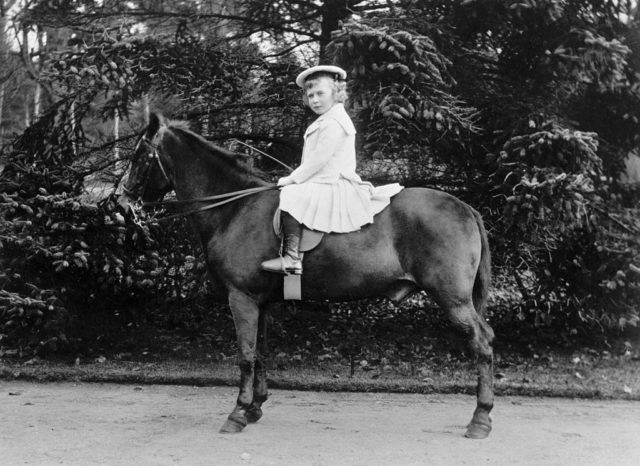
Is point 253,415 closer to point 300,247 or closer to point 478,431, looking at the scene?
point 300,247

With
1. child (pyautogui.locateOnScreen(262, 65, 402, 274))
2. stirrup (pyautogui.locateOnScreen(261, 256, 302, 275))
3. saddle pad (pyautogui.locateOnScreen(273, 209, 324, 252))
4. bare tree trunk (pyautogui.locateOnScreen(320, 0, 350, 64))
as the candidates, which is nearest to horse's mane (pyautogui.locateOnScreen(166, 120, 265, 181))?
child (pyautogui.locateOnScreen(262, 65, 402, 274))

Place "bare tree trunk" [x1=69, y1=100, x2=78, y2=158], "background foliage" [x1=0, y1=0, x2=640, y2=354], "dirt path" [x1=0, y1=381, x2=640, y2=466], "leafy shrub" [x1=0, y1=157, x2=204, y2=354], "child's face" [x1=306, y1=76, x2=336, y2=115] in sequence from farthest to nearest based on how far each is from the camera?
"bare tree trunk" [x1=69, y1=100, x2=78, y2=158] < "leafy shrub" [x1=0, y1=157, x2=204, y2=354] < "background foliage" [x1=0, y1=0, x2=640, y2=354] < "child's face" [x1=306, y1=76, x2=336, y2=115] < "dirt path" [x1=0, y1=381, x2=640, y2=466]

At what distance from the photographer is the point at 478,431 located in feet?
17.7

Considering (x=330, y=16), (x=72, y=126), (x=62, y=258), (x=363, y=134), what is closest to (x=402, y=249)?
(x=363, y=134)

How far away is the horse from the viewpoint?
5.49 m

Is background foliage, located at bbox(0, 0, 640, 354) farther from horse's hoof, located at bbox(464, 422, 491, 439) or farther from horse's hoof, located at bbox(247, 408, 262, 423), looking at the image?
horse's hoof, located at bbox(247, 408, 262, 423)

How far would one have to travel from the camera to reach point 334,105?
5.73 m

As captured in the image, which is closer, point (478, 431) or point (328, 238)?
point (478, 431)

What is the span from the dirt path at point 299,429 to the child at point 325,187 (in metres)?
1.46

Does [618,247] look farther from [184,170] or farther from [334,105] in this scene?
[184,170]

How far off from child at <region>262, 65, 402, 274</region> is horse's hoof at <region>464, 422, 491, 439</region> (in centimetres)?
189

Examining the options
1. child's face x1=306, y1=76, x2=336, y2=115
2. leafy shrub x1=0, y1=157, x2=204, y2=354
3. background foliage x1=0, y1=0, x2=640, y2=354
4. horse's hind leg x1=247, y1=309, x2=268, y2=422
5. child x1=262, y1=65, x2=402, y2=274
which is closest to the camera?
child x1=262, y1=65, x2=402, y2=274

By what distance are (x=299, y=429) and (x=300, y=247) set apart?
155cm

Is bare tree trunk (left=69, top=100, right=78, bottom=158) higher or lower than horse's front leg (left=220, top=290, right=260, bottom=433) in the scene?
higher
